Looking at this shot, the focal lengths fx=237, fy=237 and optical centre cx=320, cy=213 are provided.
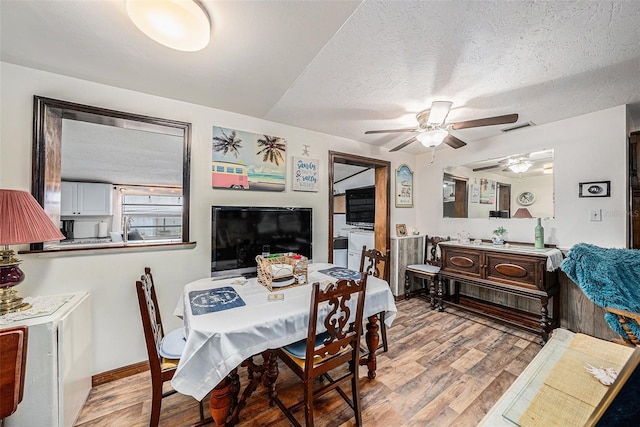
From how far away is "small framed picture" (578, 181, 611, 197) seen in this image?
2291 mm

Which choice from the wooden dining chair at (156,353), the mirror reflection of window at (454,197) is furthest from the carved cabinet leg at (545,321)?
the wooden dining chair at (156,353)

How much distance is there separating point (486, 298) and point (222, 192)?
363 cm

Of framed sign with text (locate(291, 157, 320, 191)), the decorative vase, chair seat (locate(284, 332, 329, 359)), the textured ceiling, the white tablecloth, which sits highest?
the textured ceiling

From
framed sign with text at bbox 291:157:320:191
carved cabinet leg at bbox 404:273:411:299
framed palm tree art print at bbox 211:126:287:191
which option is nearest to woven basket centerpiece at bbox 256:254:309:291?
framed palm tree art print at bbox 211:126:287:191

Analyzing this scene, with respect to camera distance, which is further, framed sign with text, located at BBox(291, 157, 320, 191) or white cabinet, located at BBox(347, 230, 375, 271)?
white cabinet, located at BBox(347, 230, 375, 271)

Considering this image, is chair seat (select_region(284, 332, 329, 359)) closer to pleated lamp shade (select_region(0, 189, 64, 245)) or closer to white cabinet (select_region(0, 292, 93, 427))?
white cabinet (select_region(0, 292, 93, 427))

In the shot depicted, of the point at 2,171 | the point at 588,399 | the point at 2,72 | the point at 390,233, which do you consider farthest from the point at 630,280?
the point at 2,72

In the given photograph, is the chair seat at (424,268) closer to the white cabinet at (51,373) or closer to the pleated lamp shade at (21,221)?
the white cabinet at (51,373)

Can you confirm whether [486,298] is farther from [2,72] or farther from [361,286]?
[2,72]

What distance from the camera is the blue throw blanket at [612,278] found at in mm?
1461

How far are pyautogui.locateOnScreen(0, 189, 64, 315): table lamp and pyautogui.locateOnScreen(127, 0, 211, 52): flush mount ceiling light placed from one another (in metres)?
1.14

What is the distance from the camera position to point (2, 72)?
1.59 m

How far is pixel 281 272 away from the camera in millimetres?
1774

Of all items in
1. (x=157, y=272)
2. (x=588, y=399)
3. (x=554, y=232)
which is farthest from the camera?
(x=554, y=232)
